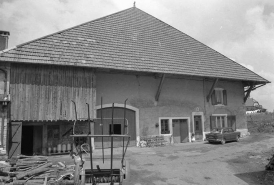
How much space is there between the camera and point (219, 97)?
2105cm

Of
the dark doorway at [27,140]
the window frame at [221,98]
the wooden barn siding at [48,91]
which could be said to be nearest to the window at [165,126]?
the window frame at [221,98]

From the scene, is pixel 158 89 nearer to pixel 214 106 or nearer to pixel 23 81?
pixel 214 106

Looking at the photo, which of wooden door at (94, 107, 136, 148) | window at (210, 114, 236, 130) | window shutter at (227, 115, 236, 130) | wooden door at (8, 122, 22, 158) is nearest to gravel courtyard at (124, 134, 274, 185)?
wooden door at (94, 107, 136, 148)

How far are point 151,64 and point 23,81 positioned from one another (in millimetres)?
8945

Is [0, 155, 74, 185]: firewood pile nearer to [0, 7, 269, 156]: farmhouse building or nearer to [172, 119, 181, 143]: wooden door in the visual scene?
[0, 7, 269, 156]: farmhouse building

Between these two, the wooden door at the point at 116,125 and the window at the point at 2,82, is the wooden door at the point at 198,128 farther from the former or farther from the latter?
the window at the point at 2,82

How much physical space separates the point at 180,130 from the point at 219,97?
5.28 metres

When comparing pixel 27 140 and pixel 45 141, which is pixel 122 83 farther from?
pixel 27 140

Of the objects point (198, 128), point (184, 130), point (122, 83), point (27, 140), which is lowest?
point (27, 140)

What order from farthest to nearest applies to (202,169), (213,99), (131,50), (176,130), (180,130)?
1. (213,99)
2. (180,130)
3. (176,130)
4. (131,50)
5. (202,169)

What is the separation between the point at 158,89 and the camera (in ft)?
58.4

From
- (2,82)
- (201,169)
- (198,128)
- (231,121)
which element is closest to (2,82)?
(2,82)

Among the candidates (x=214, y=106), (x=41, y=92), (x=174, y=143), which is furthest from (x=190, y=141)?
(x=41, y=92)

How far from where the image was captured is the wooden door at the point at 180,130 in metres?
18.9
